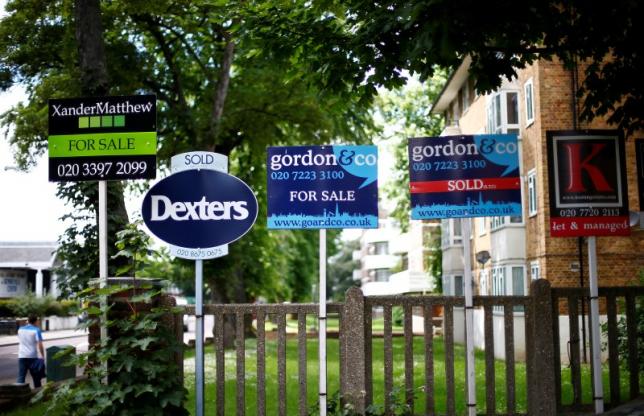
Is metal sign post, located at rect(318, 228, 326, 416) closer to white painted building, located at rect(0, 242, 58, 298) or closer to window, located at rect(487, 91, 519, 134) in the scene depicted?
window, located at rect(487, 91, 519, 134)

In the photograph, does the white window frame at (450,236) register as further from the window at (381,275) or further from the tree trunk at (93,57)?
the window at (381,275)

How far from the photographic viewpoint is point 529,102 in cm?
2453

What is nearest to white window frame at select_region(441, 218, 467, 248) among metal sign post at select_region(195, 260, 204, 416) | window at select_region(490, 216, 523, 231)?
window at select_region(490, 216, 523, 231)

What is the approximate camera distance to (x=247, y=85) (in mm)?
26781

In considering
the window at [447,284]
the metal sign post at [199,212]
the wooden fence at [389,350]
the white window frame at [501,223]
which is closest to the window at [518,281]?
the white window frame at [501,223]

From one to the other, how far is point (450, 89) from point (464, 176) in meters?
27.3

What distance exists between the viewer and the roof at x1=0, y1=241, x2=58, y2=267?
29281 mm

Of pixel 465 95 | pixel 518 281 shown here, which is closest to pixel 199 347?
pixel 518 281

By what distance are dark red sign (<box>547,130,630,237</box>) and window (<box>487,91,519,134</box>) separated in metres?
17.5

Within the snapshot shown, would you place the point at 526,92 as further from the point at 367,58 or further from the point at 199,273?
the point at 199,273

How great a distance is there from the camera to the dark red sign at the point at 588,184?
28.0 feet

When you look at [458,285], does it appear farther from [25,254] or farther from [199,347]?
[199,347]

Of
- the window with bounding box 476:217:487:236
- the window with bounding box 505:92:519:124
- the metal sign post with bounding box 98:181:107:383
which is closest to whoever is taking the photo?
the metal sign post with bounding box 98:181:107:383

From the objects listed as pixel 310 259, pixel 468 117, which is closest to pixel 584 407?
pixel 468 117
